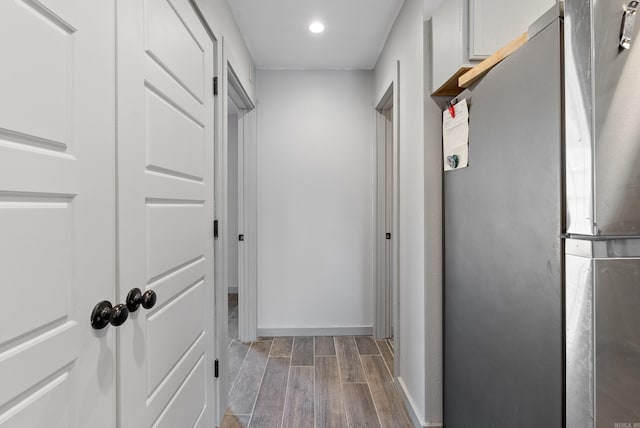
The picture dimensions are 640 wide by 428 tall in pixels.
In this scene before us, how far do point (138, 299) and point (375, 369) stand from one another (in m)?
2.03

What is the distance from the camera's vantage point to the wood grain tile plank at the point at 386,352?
8.50 ft

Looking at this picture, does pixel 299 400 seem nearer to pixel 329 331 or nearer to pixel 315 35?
pixel 329 331

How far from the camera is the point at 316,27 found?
2375 millimetres

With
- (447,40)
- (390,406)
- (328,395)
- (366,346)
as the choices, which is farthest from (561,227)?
(366,346)

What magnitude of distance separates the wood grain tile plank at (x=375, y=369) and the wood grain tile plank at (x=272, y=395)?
23.7 inches

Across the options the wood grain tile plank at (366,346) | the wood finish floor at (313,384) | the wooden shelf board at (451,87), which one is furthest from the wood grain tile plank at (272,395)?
the wooden shelf board at (451,87)

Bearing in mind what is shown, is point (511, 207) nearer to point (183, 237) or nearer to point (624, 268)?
point (624, 268)

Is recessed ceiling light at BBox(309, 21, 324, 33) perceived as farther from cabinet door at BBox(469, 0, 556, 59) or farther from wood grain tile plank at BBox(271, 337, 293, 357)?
wood grain tile plank at BBox(271, 337, 293, 357)

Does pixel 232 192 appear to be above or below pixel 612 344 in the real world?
above

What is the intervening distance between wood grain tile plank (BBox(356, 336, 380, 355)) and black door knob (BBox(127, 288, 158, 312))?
2172mm

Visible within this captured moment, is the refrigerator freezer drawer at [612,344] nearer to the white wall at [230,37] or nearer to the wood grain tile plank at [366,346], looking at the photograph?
the white wall at [230,37]

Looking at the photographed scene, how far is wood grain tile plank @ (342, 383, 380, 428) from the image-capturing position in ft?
6.21

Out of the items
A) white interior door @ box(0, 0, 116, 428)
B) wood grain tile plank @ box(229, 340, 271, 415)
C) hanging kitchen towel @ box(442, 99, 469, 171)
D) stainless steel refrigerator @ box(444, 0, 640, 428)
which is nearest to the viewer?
white interior door @ box(0, 0, 116, 428)

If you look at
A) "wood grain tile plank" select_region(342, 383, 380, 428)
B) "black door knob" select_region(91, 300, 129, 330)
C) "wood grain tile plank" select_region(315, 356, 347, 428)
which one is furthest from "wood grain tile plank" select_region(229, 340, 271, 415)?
"black door knob" select_region(91, 300, 129, 330)
